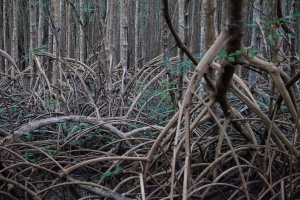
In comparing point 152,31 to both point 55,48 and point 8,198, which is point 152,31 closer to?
point 55,48

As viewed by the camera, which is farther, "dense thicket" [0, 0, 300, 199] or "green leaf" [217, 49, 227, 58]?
"dense thicket" [0, 0, 300, 199]

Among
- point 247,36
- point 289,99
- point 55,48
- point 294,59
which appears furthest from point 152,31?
point 289,99

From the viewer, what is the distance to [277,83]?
206cm

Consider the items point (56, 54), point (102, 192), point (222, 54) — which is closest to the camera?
point (222, 54)

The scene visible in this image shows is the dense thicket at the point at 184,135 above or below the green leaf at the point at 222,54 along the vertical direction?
below

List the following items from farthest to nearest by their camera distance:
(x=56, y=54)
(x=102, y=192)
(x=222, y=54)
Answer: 1. (x=56, y=54)
2. (x=102, y=192)
3. (x=222, y=54)

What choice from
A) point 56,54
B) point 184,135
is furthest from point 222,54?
point 56,54

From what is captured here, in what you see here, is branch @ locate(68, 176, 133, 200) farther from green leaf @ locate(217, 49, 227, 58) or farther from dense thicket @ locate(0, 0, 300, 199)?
green leaf @ locate(217, 49, 227, 58)

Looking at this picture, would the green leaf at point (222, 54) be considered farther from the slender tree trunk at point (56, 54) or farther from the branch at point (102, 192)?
the slender tree trunk at point (56, 54)

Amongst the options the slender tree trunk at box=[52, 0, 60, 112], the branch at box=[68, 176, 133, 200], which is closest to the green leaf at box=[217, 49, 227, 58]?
the branch at box=[68, 176, 133, 200]

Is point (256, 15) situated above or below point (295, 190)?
above

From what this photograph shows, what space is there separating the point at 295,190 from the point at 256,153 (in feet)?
0.99

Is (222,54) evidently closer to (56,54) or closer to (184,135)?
(184,135)

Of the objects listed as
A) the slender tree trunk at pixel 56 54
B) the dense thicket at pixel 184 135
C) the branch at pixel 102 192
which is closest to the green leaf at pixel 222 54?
the dense thicket at pixel 184 135
